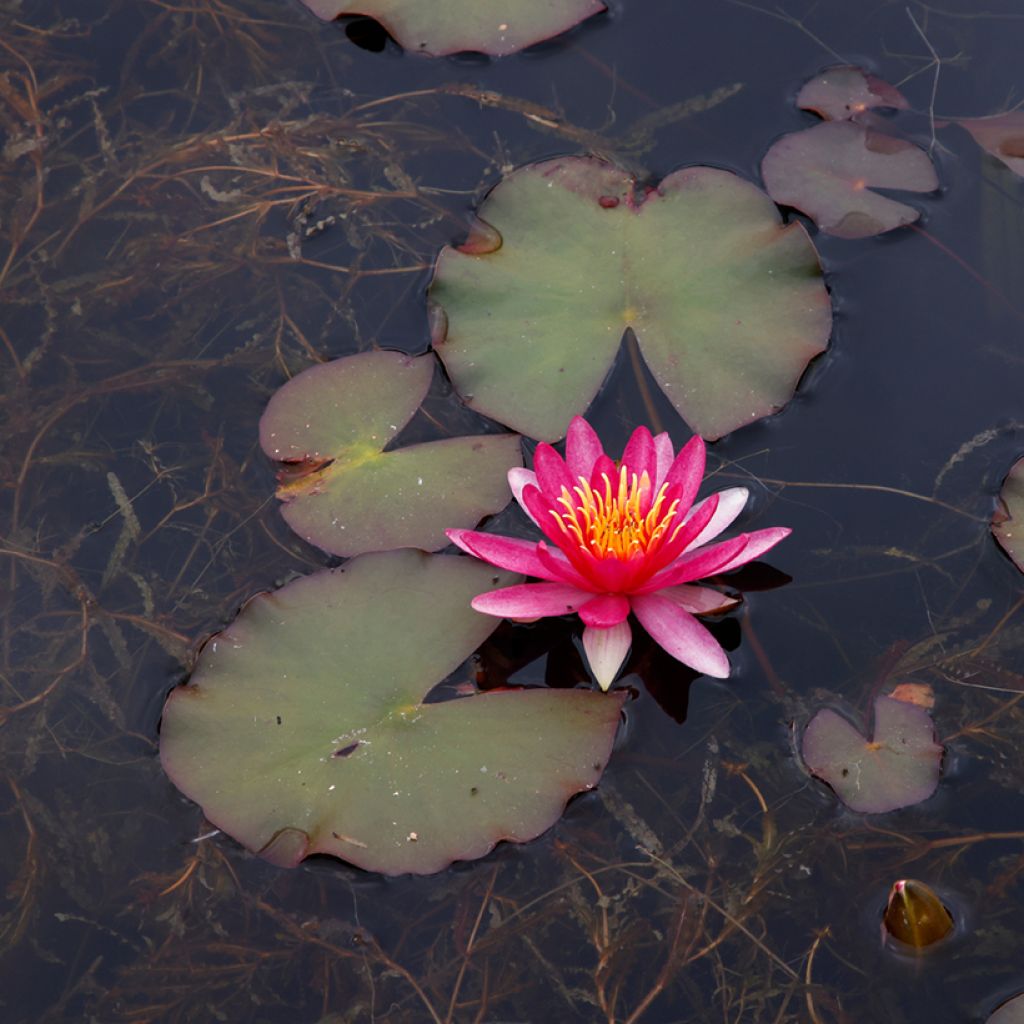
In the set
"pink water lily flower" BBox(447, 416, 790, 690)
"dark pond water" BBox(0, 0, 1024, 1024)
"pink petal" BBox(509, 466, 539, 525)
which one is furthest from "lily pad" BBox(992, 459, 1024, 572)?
"pink petal" BBox(509, 466, 539, 525)

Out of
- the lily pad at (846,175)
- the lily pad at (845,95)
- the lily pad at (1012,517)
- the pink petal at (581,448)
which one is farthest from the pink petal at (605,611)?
the lily pad at (845,95)

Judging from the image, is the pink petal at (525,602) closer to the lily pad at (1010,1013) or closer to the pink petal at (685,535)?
the pink petal at (685,535)

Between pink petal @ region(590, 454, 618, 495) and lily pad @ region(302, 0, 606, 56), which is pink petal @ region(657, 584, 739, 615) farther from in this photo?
lily pad @ region(302, 0, 606, 56)

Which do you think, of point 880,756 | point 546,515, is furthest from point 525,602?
point 880,756

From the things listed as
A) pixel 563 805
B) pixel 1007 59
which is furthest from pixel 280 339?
pixel 1007 59

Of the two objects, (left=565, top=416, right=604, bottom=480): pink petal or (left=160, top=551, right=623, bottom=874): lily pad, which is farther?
(left=565, top=416, right=604, bottom=480): pink petal

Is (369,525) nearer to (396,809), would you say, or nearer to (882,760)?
(396,809)
